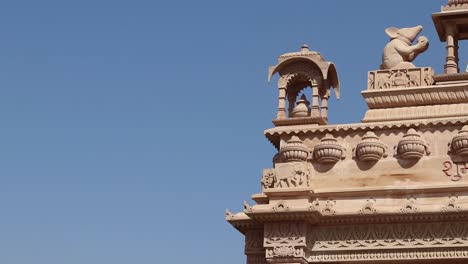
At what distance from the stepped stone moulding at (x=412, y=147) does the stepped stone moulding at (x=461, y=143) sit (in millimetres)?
580

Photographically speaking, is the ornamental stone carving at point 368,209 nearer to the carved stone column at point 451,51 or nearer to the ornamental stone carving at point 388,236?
the ornamental stone carving at point 388,236

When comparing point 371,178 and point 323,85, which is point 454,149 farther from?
point 323,85

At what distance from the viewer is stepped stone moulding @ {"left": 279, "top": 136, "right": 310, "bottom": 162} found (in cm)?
1894

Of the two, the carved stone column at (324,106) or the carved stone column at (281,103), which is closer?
the carved stone column at (281,103)

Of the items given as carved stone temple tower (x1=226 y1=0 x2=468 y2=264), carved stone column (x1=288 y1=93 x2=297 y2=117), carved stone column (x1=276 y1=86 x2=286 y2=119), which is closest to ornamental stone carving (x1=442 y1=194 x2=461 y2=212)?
carved stone temple tower (x1=226 y1=0 x2=468 y2=264)

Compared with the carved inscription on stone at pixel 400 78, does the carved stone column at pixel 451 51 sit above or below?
above

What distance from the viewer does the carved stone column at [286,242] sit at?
1794 centimetres

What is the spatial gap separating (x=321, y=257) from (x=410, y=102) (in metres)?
3.93

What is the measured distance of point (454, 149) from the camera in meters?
18.0

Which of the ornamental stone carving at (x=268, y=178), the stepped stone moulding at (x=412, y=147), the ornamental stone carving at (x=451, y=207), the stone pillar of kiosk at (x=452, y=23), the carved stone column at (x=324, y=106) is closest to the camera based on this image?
the ornamental stone carving at (x=451, y=207)

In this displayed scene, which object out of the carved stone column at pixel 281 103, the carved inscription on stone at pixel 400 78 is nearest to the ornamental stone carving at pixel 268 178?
the carved stone column at pixel 281 103

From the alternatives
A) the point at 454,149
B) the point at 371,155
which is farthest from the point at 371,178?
the point at 454,149

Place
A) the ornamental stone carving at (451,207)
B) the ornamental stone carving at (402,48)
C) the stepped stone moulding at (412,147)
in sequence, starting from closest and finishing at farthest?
the ornamental stone carving at (451,207) → the stepped stone moulding at (412,147) → the ornamental stone carving at (402,48)

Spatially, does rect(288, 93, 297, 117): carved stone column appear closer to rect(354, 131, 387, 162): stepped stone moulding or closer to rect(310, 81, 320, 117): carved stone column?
rect(310, 81, 320, 117): carved stone column
